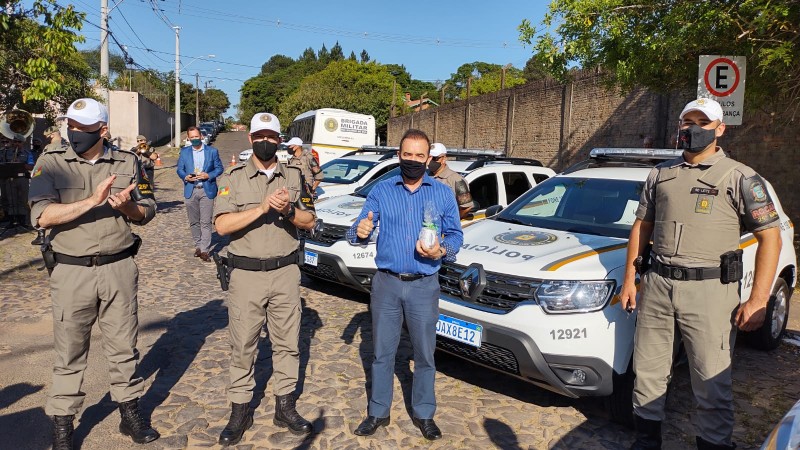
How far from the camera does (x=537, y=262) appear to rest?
3.90 meters

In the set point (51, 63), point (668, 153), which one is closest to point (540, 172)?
point (668, 153)

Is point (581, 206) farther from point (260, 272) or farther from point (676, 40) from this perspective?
point (676, 40)

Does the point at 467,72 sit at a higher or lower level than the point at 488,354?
higher

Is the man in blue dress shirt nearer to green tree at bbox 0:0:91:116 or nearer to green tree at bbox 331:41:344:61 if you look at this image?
green tree at bbox 0:0:91:116

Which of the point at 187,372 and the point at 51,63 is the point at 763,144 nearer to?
the point at 187,372

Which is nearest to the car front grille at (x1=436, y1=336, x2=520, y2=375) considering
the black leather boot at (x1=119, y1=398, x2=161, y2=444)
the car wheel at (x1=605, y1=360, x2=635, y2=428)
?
the car wheel at (x1=605, y1=360, x2=635, y2=428)

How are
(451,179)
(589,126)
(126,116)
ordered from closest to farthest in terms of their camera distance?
1. (451,179)
2. (589,126)
3. (126,116)

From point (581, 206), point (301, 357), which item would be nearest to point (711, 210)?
point (581, 206)

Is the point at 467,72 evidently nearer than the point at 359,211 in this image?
No

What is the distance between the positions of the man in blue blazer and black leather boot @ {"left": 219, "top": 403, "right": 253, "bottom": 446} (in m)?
5.13

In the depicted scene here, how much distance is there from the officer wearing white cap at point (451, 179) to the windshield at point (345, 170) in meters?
3.74

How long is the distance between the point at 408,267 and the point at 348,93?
163ft

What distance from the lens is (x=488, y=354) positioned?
154 inches

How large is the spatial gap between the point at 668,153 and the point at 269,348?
391 cm
